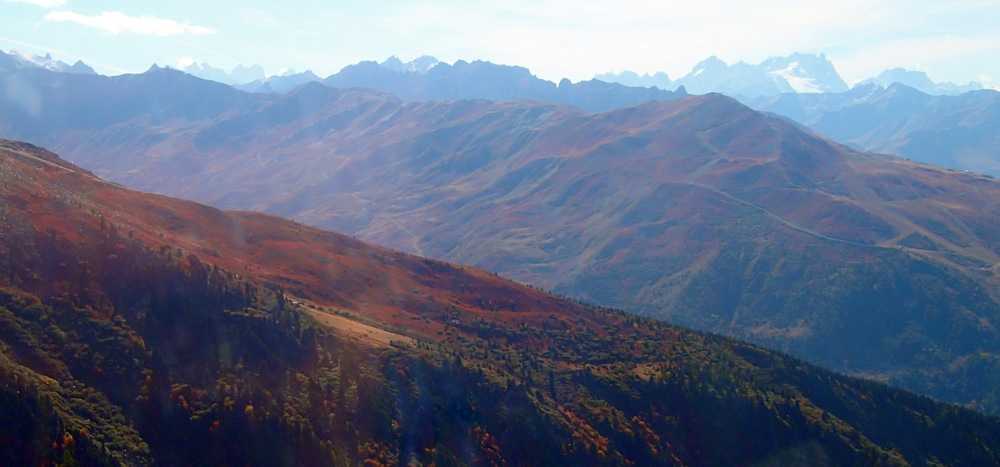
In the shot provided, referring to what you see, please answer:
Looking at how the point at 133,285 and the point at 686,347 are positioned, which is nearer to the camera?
the point at 133,285

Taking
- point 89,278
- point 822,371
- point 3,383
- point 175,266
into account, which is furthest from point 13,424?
point 822,371

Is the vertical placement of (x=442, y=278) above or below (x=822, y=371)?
above

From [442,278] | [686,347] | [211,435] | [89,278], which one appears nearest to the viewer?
[211,435]

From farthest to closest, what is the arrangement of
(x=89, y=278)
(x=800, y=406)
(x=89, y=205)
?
(x=800, y=406), (x=89, y=205), (x=89, y=278)

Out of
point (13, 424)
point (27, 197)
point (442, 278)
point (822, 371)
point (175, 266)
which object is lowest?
point (822, 371)

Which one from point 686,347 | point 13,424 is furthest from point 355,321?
point 686,347

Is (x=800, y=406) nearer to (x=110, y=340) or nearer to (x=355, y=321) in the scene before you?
(x=355, y=321)
